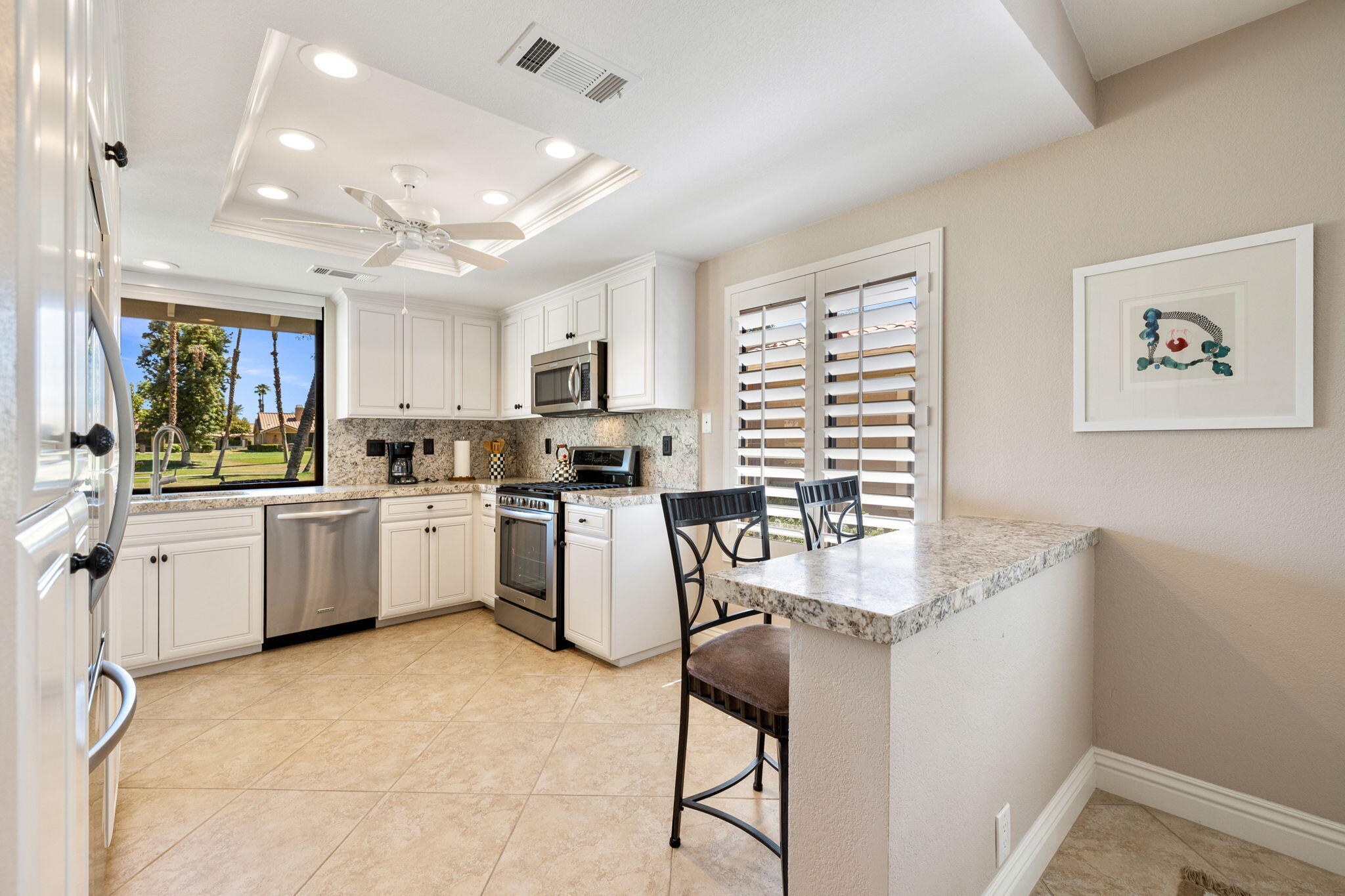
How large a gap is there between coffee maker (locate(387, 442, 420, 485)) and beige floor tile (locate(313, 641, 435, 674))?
4.17 ft

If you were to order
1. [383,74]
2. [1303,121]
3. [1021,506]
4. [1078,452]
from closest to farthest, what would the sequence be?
[1303,121], [383,74], [1078,452], [1021,506]

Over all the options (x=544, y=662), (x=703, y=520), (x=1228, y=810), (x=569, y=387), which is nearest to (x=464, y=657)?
(x=544, y=662)

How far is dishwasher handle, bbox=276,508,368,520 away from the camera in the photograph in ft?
11.7

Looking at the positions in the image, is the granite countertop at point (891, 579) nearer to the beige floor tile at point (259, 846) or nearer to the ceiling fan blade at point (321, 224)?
the beige floor tile at point (259, 846)

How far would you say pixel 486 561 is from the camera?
166 inches

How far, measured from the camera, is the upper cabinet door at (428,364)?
4.43 metres

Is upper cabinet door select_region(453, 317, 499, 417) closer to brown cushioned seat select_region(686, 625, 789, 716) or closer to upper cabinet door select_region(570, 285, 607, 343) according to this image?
upper cabinet door select_region(570, 285, 607, 343)

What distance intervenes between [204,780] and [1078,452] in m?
3.36

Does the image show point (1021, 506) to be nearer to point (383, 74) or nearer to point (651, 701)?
point (651, 701)

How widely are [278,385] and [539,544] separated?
2.36 m

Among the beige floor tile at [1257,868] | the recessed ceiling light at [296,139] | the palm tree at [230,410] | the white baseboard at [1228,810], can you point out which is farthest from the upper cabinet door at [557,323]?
the beige floor tile at [1257,868]

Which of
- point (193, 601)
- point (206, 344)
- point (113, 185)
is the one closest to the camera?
point (113, 185)

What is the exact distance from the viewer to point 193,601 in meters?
3.26

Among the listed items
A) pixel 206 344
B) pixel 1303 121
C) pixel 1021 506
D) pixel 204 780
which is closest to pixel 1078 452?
pixel 1021 506
